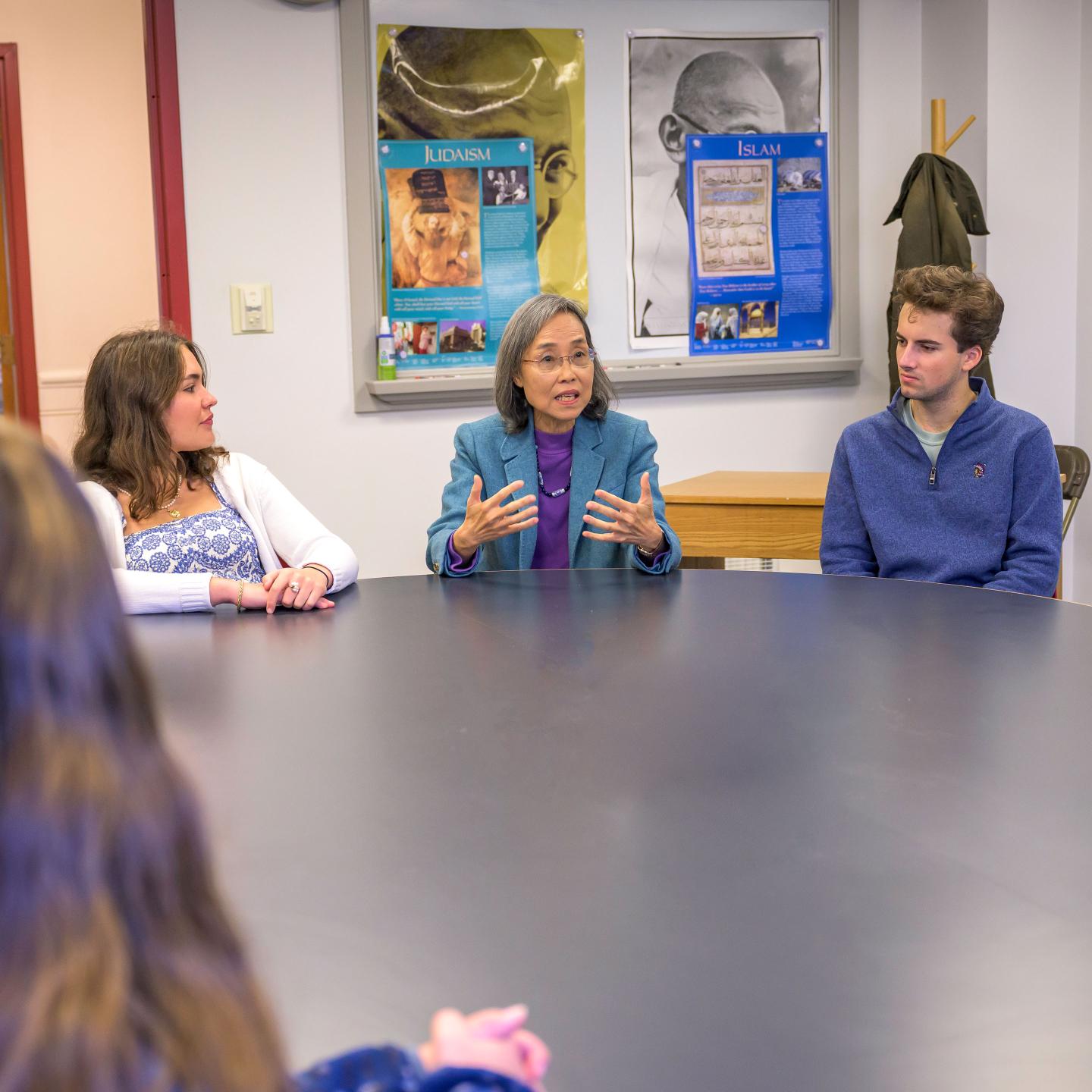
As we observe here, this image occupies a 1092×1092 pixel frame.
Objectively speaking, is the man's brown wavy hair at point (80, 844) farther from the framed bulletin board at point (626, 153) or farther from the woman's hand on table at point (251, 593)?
the framed bulletin board at point (626, 153)

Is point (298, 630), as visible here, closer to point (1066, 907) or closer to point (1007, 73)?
point (1066, 907)

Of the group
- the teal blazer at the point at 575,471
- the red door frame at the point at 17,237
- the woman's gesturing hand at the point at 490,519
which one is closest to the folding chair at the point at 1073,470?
the teal blazer at the point at 575,471

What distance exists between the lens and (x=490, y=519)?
213 centimetres

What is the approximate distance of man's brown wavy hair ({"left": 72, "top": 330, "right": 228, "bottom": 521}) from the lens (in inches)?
88.4

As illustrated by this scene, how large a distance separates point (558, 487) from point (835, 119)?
2.31 m

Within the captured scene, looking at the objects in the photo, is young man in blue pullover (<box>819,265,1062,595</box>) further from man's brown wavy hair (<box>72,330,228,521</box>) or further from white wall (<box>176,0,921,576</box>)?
white wall (<box>176,0,921,576</box>)

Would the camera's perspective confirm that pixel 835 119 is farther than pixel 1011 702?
Yes

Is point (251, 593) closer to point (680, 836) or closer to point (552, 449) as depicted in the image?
point (552, 449)

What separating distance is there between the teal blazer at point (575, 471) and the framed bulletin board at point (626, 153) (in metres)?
1.45

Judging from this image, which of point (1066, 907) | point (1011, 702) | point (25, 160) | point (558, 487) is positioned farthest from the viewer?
point (25, 160)

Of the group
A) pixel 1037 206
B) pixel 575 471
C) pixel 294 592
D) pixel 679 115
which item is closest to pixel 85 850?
pixel 294 592

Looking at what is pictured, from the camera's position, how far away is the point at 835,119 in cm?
414

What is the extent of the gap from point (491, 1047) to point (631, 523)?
1.59 metres

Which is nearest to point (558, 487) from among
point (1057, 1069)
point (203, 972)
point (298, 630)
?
point (298, 630)
